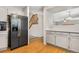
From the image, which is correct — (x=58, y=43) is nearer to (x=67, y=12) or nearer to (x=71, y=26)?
(x=71, y=26)

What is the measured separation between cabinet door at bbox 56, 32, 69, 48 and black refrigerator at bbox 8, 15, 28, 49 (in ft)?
2.96

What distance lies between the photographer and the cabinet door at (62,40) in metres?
2.19

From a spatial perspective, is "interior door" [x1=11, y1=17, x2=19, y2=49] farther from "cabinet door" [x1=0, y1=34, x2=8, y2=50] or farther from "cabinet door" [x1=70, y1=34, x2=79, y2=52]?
"cabinet door" [x1=70, y1=34, x2=79, y2=52]

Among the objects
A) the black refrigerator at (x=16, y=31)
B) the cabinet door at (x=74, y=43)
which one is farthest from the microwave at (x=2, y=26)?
the cabinet door at (x=74, y=43)

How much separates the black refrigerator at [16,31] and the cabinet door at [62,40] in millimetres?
901

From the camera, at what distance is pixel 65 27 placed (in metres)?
2.35

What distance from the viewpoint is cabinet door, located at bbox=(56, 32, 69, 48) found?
2193mm

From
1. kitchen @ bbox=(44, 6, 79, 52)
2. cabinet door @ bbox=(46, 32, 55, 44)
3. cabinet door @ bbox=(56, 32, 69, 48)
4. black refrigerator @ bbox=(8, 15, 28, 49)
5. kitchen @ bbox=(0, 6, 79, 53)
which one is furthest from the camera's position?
cabinet door @ bbox=(46, 32, 55, 44)

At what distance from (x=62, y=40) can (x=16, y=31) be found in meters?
1.31

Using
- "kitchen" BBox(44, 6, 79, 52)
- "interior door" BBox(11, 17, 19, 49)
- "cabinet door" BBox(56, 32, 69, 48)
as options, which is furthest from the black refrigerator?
"cabinet door" BBox(56, 32, 69, 48)

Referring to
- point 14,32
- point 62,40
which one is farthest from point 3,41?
point 62,40

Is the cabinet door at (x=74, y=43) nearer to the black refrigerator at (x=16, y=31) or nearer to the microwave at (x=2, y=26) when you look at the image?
the black refrigerator at (x=16, y=31)
